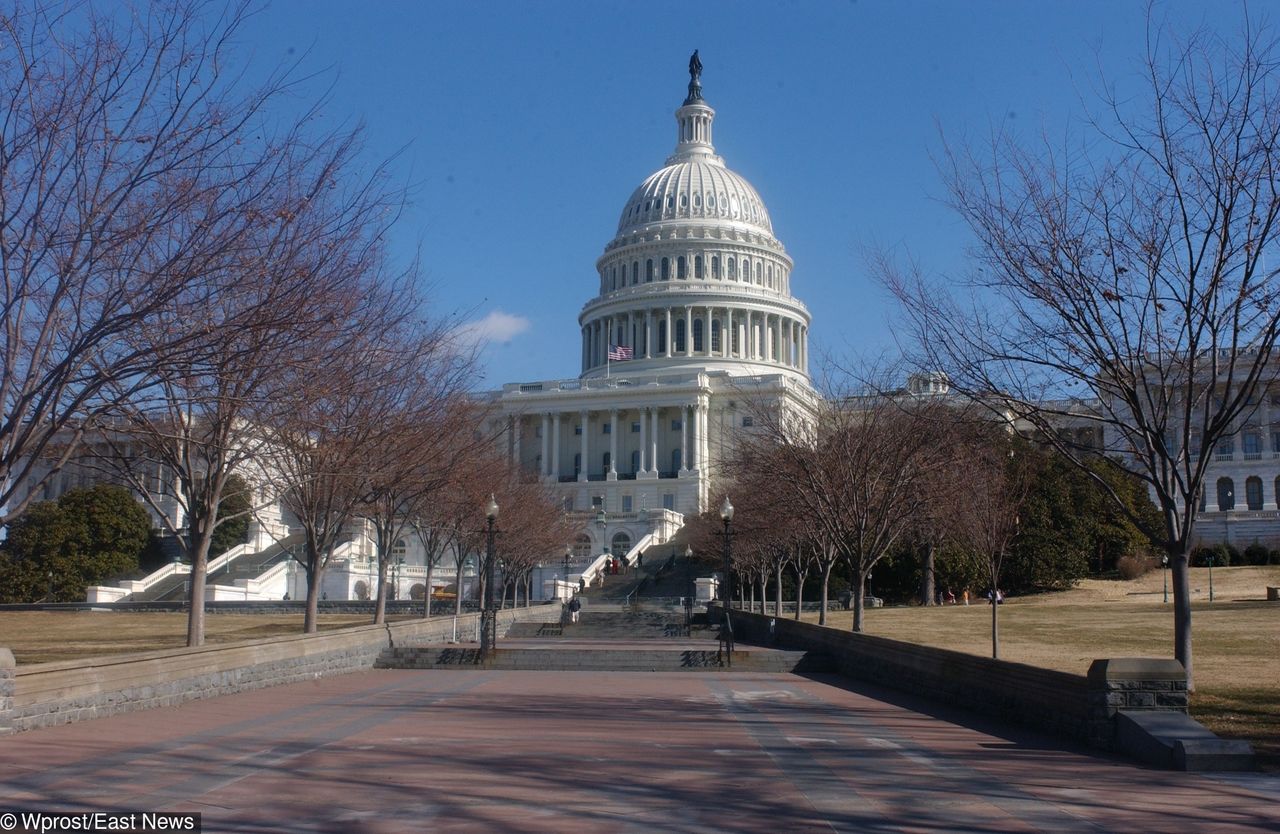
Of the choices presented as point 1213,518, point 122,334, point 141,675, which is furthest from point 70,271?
point 1213,518

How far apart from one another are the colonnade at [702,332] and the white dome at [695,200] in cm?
1235

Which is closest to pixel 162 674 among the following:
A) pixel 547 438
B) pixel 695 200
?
pixel 547 438

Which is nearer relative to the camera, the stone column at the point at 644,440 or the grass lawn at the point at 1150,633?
the grass lawn at the point at 1150,633

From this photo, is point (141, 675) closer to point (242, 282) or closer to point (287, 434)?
point (242, 282)

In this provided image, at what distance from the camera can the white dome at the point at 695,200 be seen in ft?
458

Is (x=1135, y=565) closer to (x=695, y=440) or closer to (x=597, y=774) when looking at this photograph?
(x=695, y=440)

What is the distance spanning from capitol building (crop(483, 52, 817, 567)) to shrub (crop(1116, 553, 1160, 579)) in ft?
133

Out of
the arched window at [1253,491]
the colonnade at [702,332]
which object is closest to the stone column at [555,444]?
the colonnade at [702,332]

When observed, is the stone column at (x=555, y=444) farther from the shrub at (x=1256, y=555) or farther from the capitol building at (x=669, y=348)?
the shrub at (x=1256, y=555)

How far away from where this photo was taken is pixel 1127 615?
Answer: 134 feet

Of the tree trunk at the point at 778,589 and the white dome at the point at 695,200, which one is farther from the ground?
the white dome at the point at 695,200

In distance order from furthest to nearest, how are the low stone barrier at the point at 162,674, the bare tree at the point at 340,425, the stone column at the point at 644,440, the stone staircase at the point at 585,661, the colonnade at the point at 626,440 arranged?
the stone column at the point at 644,440 < the colonnade at the point at 626,440 < the stone staircase at the point at 585,661 < the bare tree at the point at 340,425 < the low stone barrier at the point at 162,674

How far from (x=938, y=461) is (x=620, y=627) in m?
16.3

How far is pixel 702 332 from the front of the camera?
132 metres
